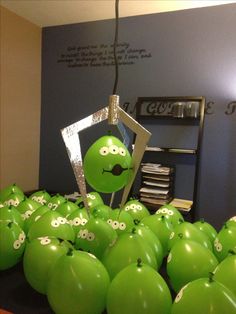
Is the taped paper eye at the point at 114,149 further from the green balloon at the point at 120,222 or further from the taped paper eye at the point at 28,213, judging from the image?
the taped paper eye at the point at 28,213

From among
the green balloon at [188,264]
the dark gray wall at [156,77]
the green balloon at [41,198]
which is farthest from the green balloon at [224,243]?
the dark gray wall at [156,77]

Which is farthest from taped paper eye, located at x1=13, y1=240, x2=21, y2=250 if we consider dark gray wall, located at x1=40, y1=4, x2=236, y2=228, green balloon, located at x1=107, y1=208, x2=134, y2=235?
dark gray wall, located at x1=40, y1=4, x2=236, y2=228

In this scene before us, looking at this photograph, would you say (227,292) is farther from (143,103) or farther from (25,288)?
(143,103)

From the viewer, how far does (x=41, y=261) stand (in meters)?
0.79

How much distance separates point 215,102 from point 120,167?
1923 millimetres

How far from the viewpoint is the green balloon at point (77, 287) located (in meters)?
0.67

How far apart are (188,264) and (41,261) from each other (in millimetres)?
393

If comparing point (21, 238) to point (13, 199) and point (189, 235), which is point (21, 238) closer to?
point (13, 199)

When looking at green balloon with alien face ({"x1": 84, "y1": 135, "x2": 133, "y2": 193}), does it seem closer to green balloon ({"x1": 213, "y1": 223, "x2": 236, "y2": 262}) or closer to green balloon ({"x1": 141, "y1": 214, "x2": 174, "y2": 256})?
green balloon ({"x1": 141, "y1": 214, "x2": 174, "y2": 256})

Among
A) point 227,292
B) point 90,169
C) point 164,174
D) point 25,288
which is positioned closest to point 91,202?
point 90,169

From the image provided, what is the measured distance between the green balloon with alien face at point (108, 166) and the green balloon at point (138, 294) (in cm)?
31

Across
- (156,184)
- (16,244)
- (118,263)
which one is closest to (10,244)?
(16,244)

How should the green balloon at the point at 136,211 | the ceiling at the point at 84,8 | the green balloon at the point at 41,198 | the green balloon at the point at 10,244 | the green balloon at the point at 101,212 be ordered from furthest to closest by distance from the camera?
the ceiling at the point at 84,8 < the green balloon at the point at 41,198 < the green balloon at the point at 136,211 < the green balloon at the point at 101,212 < the green balloon at the point at 10,244

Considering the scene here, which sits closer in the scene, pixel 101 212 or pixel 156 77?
pixel 101 212
